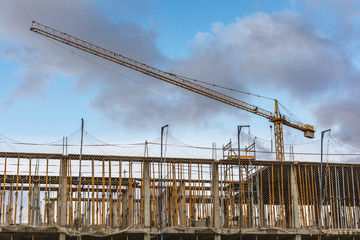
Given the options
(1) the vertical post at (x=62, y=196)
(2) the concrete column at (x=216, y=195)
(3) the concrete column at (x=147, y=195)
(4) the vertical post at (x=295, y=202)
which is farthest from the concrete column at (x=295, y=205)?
(1) the vertical post at (x=62, y=196)

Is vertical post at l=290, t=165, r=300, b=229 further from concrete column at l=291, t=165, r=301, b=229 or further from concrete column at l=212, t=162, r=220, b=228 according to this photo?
concrete column at l=212, t=162, r=220, b=228

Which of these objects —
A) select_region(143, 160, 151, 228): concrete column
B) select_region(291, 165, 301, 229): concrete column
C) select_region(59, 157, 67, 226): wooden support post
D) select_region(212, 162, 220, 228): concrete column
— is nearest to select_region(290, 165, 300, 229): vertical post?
select_region(291, 165, 301, 229): concrete column

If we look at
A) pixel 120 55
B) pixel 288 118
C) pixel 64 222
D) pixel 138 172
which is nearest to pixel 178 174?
pixel 138 172

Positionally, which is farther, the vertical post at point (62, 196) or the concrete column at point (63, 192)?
the concrete column at point (63, 192)

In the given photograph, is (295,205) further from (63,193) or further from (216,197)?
(63,193)

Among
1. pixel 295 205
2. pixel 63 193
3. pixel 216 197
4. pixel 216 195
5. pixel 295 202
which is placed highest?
pixel 63 193

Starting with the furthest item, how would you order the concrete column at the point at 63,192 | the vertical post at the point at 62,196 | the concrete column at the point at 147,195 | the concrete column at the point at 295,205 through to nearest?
the concrete column at the point at 295,205 < the concrete column at the point at 147,195 < the concrete column at the point at 63,192 < the vertical post at the point at 62,196

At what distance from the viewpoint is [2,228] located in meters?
32.6

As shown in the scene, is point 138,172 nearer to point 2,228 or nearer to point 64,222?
point 64,222

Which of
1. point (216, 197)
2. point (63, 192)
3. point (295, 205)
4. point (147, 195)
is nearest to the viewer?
point (63, 192)

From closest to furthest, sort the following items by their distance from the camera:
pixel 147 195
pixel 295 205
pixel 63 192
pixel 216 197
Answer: pixel 63 192
pixel 147 195
pixel 216 197
pixel 295 205

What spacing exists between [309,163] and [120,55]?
39548 millimetres

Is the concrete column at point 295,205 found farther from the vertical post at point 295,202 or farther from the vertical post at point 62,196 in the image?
the vertical post at point 62,196

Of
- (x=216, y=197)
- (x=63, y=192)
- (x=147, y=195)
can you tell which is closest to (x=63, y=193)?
(x=63, y=192)
